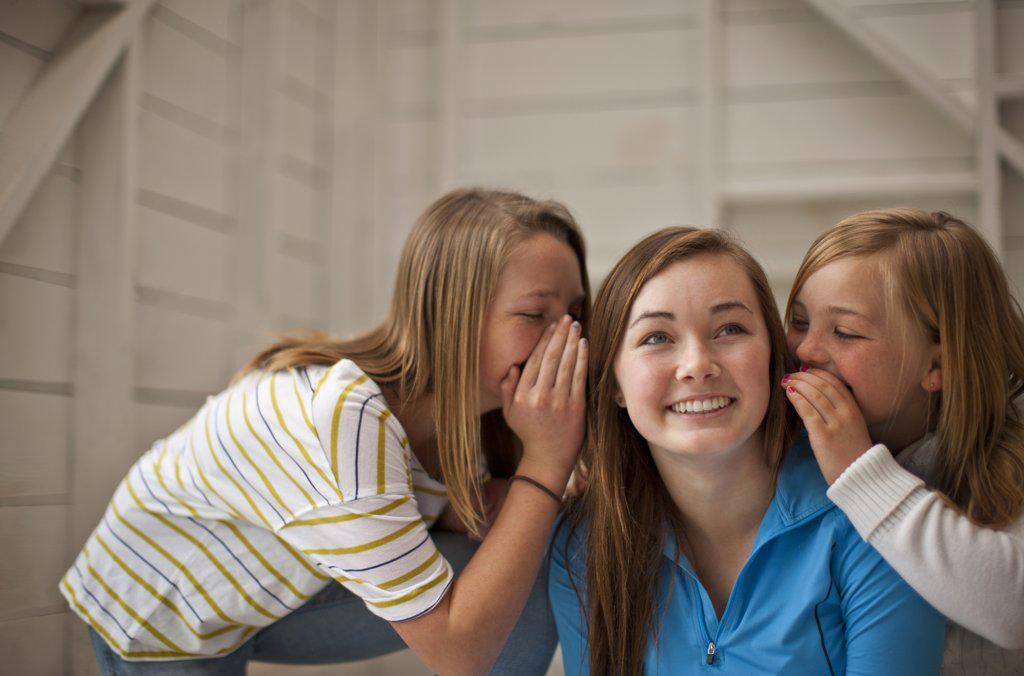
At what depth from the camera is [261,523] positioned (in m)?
1.28

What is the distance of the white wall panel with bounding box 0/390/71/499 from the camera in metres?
1.46

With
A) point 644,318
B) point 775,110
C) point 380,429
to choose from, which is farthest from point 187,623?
point 775,110

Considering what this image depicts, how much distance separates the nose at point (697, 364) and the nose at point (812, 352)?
158 mm

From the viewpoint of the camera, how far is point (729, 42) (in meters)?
2.45

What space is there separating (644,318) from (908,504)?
15.3 inches

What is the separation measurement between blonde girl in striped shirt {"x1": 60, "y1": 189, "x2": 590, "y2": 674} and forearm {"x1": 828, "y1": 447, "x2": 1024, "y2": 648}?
0.40m

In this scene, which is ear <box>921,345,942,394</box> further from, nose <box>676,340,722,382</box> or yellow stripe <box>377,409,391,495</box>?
yellow stripe <box>377,409,391,495</box>

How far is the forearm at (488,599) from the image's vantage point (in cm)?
117

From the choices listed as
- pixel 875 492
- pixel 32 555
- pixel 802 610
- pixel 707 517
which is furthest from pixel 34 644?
pixel 875 492

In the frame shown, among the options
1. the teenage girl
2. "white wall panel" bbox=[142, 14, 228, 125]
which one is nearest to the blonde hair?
the teenage girl

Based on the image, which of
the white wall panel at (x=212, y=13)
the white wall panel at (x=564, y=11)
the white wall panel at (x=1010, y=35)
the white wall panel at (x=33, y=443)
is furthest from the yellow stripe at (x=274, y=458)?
the white wall panel at (x=1010, y=35)

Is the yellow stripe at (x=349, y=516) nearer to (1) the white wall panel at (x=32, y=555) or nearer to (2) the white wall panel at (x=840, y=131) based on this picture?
(1) the white wall panel at (x=32, y=555)

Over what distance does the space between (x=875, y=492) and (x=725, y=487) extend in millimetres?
208

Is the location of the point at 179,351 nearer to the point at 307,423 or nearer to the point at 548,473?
the point at 307,423
